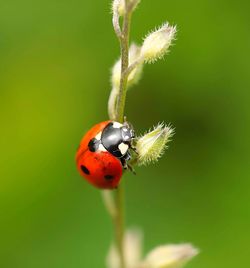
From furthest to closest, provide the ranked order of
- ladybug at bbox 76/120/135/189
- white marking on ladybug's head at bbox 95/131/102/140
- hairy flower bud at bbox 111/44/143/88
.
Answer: white marking on ladybug's head at bbox 95/131/102/140 < ladybug at bbox 76/120/135/189 < hairy flower bud at bbox 111/44/143/88

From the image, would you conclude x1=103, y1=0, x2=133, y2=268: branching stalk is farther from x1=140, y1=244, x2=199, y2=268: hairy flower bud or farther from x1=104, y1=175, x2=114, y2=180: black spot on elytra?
x1=140, y1=244, x2=199, y2=268: hairy flower bud

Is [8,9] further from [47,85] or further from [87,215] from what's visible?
[87,215]

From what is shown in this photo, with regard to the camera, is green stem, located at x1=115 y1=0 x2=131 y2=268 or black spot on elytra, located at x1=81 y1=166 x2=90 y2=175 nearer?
green stem, located at x1=115 y1=0 x2=131 y2=268


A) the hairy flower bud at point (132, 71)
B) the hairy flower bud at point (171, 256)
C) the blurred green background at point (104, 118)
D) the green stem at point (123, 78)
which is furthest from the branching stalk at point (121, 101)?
the blurred green background at point (104, 118)

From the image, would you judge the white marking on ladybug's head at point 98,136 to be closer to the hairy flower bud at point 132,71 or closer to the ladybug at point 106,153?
the ladybug at point 106,153

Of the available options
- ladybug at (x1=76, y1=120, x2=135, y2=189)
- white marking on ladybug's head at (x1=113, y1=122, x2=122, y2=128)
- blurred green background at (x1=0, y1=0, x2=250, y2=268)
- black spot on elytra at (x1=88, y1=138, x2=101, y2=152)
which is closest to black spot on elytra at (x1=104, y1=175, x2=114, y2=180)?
ladybug at (x1=76, y1=120, x2=135, y2=189)

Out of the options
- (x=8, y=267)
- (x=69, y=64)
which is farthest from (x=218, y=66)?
(x=8, y=267)

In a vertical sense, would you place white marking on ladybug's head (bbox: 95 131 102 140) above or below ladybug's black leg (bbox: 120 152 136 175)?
above

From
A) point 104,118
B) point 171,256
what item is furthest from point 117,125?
point 104,118
